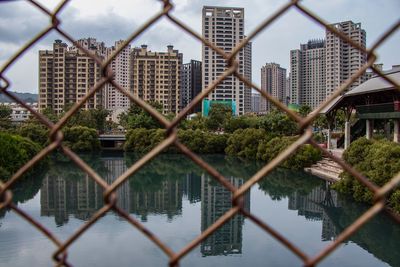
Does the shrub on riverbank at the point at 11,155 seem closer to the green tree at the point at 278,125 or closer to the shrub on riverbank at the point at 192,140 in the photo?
the shrub on riverbank at the point at 192,140

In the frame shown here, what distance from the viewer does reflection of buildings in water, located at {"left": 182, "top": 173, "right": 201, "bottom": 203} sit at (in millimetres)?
8172

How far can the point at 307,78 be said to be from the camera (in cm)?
1969

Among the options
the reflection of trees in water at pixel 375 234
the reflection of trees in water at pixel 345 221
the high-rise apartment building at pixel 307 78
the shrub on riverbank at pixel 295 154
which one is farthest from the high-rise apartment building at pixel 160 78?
the reflection of trees in water at pixel 375 234

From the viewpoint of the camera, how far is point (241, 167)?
38.0 feet

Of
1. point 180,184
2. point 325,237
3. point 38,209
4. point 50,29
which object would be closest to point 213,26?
point 180,184

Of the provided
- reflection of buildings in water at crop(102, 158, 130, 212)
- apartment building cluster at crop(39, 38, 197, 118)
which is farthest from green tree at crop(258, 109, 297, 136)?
apartment building cluster at crop(39, 38, 197, 118)

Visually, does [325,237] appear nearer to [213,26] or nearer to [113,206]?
[113,206]

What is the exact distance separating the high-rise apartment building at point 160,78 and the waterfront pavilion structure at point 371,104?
8.85 meters

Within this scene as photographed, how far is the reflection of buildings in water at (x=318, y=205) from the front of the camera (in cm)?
579

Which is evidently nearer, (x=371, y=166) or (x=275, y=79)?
(x=371, y=166)

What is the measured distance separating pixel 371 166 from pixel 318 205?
51.9 inches

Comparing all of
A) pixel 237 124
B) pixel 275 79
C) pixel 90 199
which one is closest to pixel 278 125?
pixel 237 124

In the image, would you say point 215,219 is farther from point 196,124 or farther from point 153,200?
point 196,124

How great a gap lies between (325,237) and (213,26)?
11.5 meters
